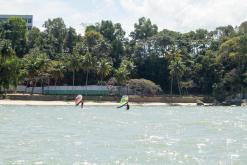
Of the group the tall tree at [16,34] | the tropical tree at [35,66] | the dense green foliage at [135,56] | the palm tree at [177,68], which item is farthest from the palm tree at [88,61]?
the tall tree at [16,34]

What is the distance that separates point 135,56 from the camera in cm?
12438

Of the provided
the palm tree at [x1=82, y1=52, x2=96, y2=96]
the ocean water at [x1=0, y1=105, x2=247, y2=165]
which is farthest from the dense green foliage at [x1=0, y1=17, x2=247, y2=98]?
the ocean water at [x1=0, y1=105, x2=247, y2=165]

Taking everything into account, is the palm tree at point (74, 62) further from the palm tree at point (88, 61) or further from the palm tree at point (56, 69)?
the palm tree at point (56, 69)

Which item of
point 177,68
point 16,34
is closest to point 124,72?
point 177,68

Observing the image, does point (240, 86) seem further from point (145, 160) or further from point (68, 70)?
point (145, 160)

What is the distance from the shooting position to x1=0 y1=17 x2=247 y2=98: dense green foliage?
4380 inches

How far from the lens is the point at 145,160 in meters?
26.5

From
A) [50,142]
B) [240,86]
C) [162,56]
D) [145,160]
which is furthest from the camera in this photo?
[162,56]

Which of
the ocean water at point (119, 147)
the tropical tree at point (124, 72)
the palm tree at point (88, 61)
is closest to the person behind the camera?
the ocean water at point (119, 147)

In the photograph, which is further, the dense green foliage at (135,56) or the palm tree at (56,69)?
the dense green foliage at (135,56)

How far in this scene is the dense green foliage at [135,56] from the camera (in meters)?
111

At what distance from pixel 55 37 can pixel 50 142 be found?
10105 centimetres

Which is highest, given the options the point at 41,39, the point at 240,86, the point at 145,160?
the point at 41,39

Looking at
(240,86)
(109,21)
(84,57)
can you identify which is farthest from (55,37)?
A: (240,86)
